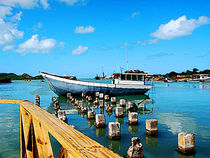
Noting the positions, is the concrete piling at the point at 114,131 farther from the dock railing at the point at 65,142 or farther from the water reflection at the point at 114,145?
the dock railing at the point at 65,142

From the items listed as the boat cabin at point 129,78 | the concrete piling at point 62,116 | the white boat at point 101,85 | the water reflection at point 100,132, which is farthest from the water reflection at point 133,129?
the boat cabin at point 129,78

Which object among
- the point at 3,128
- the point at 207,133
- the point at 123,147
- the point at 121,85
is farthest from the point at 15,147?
the point at 121,85

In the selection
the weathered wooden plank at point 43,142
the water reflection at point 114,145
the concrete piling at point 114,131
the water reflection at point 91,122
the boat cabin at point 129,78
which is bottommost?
the water reflection at point 114,145

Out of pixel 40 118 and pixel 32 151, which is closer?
pixel 40 118

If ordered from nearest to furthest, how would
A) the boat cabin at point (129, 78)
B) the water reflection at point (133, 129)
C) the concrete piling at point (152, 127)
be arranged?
the concrete piling at point (152, 127)
the water reflection at point (133, 129)
the boat cabin at point (129, 78)

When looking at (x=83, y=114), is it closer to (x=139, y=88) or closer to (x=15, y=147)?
(x=15, y=147)

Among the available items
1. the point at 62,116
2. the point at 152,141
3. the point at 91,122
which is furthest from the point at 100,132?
the point at 152,141

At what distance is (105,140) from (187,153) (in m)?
3.75

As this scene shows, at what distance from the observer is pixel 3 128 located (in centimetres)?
1179

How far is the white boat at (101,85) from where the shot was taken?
27109 mm

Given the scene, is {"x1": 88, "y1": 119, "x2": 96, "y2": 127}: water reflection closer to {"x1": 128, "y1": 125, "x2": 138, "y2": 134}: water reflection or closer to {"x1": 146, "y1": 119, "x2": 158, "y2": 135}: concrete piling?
{"x1": 128, "y1": 125, "x2": 138, "y2": 134}: water reflection

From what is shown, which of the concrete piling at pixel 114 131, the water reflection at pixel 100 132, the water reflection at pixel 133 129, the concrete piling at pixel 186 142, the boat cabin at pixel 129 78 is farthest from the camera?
the boat cabin at pixel 129 78

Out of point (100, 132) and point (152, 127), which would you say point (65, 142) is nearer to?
point (152, 127)

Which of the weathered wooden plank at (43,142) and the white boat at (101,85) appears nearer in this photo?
the weathered wooden plank at (43,142)
